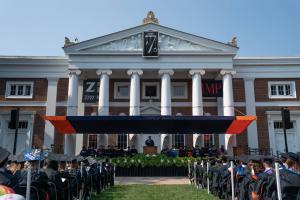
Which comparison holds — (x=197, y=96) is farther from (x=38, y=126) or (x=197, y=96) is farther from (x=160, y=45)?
(x=38, y=126)

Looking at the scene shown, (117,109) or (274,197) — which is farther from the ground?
(117,109)

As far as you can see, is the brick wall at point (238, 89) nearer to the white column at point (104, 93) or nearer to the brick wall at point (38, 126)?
the white column at point (104, 93)

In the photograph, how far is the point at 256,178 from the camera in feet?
23.7

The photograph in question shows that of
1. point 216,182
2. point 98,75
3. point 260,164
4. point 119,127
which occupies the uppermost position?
point 98,75

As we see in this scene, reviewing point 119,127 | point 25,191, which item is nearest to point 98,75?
point 119,127

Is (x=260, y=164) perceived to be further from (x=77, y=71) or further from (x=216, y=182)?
(x=77, y=71)

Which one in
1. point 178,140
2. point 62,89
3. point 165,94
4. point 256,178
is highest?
point 62,89

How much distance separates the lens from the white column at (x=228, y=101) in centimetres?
2727

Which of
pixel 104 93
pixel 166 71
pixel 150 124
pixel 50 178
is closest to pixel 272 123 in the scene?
pixel 166 71

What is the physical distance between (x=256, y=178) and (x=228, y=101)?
21.1 metres

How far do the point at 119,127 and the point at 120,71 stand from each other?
7926mm

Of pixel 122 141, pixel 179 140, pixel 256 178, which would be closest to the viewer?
pixel 256 178

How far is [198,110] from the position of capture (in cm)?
2748

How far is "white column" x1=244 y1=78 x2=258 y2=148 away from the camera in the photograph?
29.1 meters
